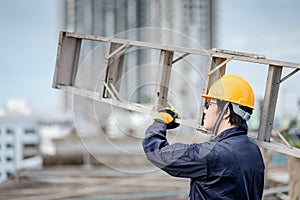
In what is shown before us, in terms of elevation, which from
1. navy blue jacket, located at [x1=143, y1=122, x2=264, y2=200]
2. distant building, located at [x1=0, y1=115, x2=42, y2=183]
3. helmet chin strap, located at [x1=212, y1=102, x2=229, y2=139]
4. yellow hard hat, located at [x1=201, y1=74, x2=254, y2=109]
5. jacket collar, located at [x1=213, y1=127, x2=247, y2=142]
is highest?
yellow hard hat, located at [x1=201, y1=74, x2=254, y2=109]

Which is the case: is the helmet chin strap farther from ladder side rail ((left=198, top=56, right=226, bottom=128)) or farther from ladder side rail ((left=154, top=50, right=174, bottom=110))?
ladder side rail ((left=154, top=50, right=174, bottom=110))

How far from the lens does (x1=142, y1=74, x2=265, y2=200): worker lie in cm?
328

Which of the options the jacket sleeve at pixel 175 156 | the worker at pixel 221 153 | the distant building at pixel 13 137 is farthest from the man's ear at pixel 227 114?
the distant building at pixel 13 137

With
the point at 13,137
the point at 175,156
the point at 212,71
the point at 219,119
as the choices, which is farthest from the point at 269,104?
the point at 13,137

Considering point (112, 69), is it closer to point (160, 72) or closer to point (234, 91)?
point (160, 72)

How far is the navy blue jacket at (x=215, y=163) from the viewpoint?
3273 millimetres

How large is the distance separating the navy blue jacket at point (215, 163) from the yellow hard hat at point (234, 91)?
229 millimetres

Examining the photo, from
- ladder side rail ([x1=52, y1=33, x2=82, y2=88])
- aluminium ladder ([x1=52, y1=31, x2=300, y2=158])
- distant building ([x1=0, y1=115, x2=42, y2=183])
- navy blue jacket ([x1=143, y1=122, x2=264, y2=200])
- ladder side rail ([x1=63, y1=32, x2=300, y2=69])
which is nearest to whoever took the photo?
A: navy blue jacket ([x1=143, y1=122, x2=264, y2=200])

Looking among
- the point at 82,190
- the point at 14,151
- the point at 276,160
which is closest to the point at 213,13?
the point at 276,160

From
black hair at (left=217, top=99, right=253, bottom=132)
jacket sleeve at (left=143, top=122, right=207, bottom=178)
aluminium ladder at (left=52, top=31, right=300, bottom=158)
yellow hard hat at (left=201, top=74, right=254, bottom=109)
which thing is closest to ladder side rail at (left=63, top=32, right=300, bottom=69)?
aluminium ladder at (left=52, top=31, right=300, bottom=158)

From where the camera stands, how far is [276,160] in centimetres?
1530

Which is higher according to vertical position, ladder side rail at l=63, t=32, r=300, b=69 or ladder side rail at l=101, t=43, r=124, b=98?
ladder side rail at l=63, t=32, r=300, b=69

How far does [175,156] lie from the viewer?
3338mm

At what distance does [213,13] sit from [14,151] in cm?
1081
